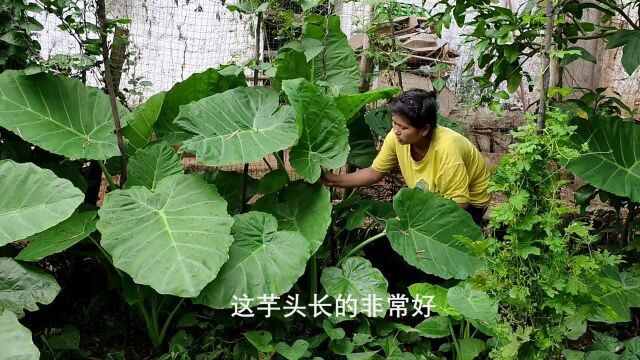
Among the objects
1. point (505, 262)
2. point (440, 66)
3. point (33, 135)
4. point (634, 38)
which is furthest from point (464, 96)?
point (33, 135)

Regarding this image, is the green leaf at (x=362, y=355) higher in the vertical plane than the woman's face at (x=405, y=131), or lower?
lower

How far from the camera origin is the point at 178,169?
261 centimetres

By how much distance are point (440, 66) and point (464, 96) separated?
978mm

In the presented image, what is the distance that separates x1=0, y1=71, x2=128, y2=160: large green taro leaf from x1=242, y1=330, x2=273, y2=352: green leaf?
96 centimetres

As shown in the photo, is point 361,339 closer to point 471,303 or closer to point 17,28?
point 471,303

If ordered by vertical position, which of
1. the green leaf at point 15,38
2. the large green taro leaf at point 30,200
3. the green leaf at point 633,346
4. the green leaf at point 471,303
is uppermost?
the green leaf at point 15,38

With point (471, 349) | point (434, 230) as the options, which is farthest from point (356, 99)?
point (471, 349)

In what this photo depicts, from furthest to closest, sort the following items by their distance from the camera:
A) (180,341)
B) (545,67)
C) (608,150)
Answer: (608,150), (180,341), (545,67)

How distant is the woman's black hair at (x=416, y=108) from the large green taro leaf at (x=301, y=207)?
0.46m

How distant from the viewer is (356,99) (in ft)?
8.82

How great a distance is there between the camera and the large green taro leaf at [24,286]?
2.14 meters

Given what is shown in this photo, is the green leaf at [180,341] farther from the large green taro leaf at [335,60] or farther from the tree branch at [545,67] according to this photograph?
the tree branch at [545,67]

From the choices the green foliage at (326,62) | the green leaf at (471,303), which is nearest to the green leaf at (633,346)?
the green leaf at (471,303)

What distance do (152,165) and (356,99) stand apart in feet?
3.06
